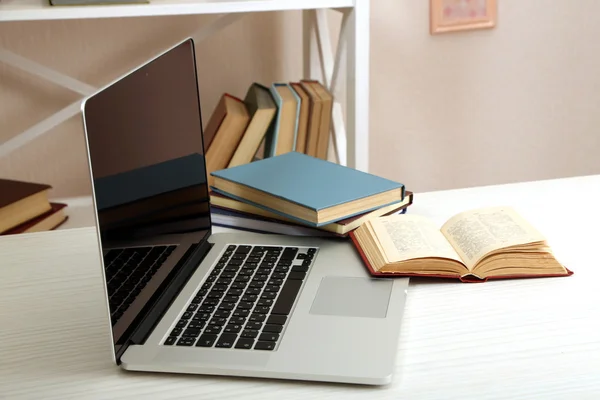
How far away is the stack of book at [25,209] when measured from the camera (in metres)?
1.63

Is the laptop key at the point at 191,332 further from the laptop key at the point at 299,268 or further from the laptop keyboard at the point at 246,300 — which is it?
the laptop key at the point at 299,268

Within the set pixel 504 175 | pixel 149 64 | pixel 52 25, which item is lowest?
pixel 504 175

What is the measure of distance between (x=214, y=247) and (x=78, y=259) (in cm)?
20

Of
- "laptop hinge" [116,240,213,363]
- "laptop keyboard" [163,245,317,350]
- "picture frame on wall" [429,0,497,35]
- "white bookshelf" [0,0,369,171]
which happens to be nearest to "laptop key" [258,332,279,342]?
"laptop keyboard" [163,245,317,350]

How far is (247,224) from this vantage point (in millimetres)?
1185

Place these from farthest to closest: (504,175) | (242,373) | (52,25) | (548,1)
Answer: (504,175)
(548,1)
(52,25)
(242,373)

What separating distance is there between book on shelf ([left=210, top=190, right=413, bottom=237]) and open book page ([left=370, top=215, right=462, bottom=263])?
0.03m

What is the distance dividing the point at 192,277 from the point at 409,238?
303 millimetres

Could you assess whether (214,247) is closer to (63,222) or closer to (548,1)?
(63,222)

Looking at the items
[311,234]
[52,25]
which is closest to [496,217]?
[311,234]

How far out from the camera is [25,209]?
1.68m

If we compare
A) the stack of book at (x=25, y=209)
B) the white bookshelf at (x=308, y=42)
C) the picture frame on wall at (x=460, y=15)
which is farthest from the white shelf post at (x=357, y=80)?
the stack of book at (x=25, y=209)

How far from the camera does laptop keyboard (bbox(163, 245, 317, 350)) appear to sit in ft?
2.78

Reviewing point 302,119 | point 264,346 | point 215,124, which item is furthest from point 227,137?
point 264,346
